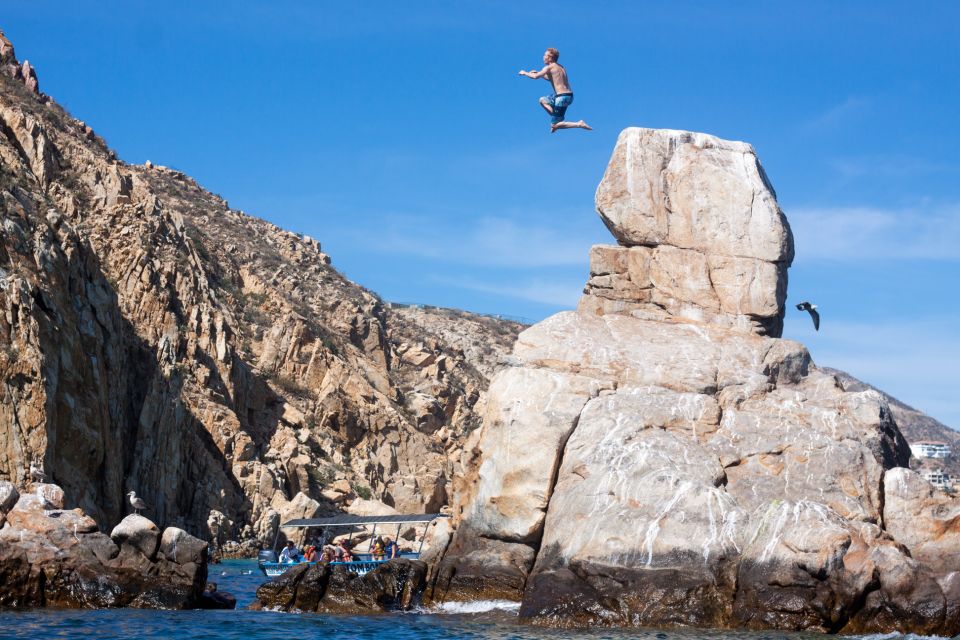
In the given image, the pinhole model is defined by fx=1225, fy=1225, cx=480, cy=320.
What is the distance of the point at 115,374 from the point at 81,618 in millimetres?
24729

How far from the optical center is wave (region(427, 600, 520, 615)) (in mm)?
25109

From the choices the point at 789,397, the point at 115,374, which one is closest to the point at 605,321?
the point at 789,397

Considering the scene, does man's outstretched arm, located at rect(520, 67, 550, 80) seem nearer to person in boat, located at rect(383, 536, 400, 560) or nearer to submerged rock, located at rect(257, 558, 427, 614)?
submerged rock, located at rect(257, 558, 427, 614)

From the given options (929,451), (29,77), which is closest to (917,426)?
(929,451)

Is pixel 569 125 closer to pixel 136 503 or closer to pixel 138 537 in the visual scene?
pixel 138 537

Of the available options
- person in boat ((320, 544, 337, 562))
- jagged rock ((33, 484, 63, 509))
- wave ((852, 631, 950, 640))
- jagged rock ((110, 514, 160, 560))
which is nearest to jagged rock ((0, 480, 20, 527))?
jagged rock ((33, 484, 63, 509))

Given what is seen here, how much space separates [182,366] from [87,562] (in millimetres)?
30595

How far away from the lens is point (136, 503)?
44469 millimetres

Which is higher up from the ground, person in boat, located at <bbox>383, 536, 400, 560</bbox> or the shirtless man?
the shirtless man

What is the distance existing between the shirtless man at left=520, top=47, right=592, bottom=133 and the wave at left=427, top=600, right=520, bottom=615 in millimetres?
9697

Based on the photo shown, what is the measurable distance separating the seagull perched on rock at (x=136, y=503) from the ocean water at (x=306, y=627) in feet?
57.2

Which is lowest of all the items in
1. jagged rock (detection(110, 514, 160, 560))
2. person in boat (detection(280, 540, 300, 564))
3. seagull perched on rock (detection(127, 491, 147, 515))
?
person in boat (detection(280, 540, 300, 564))

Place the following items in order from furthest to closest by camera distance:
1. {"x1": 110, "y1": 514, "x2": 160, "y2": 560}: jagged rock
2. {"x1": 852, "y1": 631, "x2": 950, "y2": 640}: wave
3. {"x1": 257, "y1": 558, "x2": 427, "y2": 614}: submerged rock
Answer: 1. {"x1": 110, "y1": 514, "x2": 160, "y2": 560}: jagged rock
2. {"x1": 257, "y1": 558, "x2": 427, "y2": 614}: submerged rock
3. {"x1": 852, "y1": 631, "x2": 950, "y2": 640}: wave

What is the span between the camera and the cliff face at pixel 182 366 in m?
41.8
